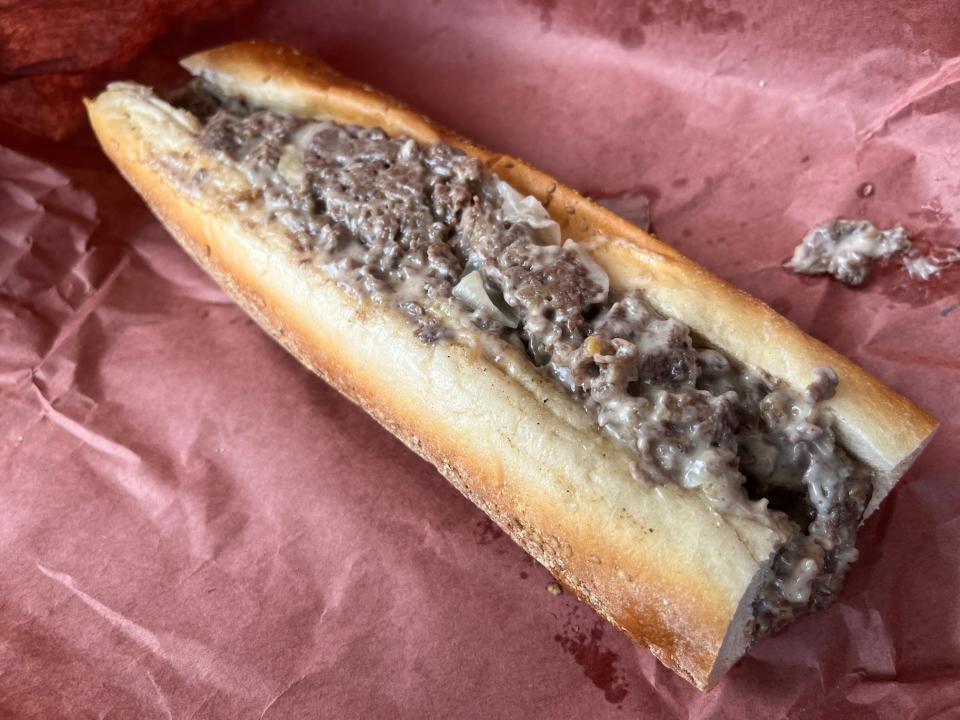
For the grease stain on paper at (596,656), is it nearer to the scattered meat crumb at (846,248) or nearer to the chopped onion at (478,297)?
the chopped onion at (478,297)

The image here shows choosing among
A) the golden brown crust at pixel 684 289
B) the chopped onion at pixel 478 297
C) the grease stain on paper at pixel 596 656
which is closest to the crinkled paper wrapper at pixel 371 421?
the grease stain on paper at pixel 596 656

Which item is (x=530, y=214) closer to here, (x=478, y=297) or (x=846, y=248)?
(x=478, y=297)

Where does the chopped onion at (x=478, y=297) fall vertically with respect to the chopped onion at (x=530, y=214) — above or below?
below

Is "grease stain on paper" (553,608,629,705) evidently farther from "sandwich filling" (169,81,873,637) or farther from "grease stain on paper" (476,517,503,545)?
"sandwich filling" (169,81,873,637)

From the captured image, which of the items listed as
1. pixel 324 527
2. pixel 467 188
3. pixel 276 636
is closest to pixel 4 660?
pixel 276 636

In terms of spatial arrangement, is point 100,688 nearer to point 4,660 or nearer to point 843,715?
point 4,660

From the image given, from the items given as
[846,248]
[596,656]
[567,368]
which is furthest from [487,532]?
[846,248]

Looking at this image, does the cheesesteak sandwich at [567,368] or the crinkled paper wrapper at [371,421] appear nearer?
the cheesesteak sandwich at [567,368]
